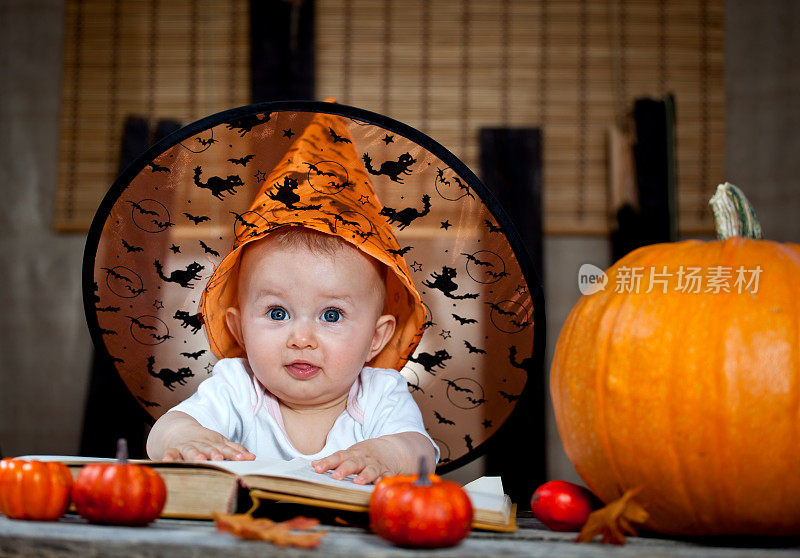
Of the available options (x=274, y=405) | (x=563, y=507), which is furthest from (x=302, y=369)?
(x=563, y=507)

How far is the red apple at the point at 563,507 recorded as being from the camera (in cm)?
73

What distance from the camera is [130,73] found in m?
2.35

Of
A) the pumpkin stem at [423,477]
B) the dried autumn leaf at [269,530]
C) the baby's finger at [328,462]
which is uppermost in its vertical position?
the pumpkin stem at [423,477]

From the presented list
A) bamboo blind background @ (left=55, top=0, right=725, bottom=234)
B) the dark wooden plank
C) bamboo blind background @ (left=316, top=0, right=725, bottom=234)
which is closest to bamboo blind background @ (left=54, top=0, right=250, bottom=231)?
bamboo blind background @ (left=55, top=0, right=725, bottom=234)

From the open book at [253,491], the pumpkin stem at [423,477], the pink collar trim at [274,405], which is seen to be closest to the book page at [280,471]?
the open book at [253,491]

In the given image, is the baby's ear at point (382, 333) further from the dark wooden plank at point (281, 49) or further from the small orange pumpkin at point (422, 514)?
the dark wooden plank at point (281, 49)

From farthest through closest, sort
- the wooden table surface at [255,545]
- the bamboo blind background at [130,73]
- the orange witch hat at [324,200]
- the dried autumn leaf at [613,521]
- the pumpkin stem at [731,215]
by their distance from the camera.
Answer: the bamboo blind background at [130,73] → the orange witch hat at [324,200] → the pumpkin stem at [731,215] → the dried autumn leaf at [613,521] → the wooden table surface at [255,545]

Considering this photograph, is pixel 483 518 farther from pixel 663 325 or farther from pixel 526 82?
pixel 526 82

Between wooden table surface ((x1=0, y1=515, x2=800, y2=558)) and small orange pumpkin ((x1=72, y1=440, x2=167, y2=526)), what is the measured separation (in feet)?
0.04

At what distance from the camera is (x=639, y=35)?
7.55ft

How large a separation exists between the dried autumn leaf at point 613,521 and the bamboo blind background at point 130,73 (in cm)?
195

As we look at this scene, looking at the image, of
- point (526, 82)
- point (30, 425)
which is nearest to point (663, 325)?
point (526, 82)

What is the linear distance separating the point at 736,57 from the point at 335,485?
2160 millimetres

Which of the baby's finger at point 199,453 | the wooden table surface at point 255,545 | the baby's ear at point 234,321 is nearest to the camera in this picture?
the wooden table surface at point 255,545
